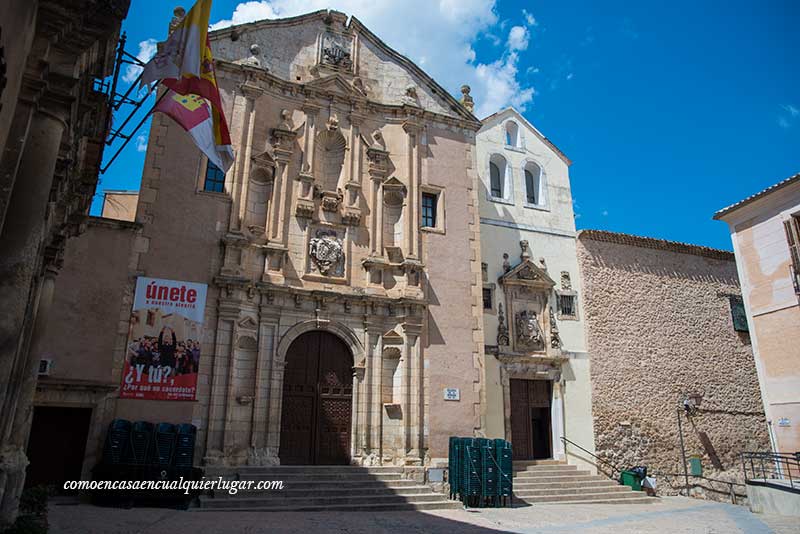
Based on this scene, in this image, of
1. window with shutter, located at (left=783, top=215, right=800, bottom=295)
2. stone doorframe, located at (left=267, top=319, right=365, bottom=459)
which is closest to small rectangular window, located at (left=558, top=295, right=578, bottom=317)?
window with shutter, located at (left=783, top=215, right=800, bottom=295)

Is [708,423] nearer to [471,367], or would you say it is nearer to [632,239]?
[632,239]

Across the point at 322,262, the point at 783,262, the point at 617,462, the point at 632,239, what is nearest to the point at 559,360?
the point at 617,462

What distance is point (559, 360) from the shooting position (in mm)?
17422

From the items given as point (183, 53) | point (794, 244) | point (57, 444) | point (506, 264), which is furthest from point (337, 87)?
point (794, 244)

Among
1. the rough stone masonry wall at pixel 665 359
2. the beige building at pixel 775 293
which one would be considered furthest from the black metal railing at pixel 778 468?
the rough stone masonry wall at pixel 665 359

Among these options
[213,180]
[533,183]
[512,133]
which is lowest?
[213,180]

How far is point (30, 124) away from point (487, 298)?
1333cm

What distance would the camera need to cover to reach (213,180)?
14375 mm

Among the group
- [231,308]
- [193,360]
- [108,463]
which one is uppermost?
[231,308]

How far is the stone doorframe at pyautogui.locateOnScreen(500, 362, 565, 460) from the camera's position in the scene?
16609 millimetres

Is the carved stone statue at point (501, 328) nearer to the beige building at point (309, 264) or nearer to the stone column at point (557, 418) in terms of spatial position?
the beige building at point (309, 264)

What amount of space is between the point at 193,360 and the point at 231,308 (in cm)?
141

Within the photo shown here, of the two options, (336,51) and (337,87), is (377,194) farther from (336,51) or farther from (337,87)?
(336,51)

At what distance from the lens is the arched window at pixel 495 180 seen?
19375 millimetres
